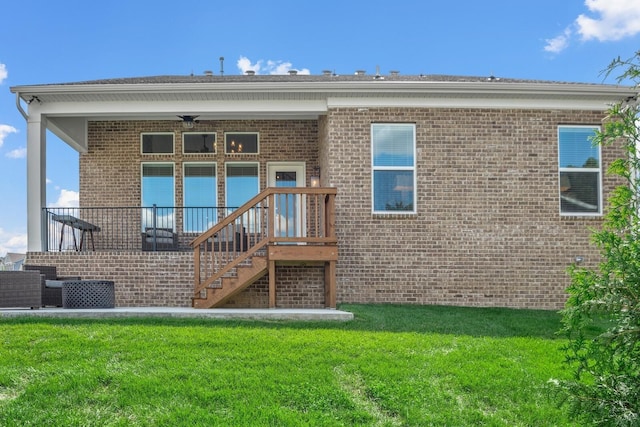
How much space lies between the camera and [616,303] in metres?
3.69

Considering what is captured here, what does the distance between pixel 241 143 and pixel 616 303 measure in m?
11.3

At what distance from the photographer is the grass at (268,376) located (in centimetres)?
570

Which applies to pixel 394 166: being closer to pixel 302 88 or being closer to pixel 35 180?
pixel 302 88

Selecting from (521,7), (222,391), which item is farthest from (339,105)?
(222,391)

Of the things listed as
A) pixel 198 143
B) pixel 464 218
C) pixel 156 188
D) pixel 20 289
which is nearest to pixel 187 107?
pixel 198 143

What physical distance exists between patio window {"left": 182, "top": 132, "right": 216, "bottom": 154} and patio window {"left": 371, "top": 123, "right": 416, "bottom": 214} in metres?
4.00

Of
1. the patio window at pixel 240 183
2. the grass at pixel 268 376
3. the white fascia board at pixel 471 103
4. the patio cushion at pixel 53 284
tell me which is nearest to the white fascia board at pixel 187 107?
the white fascia board at pixel 471 103

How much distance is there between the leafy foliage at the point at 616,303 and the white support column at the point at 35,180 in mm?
10421

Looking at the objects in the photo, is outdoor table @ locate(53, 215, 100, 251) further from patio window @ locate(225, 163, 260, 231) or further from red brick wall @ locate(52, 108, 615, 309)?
patio window @ locate(225, 163, 260, 231)

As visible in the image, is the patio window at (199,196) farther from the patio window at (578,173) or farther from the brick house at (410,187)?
the patio window at (578,173)

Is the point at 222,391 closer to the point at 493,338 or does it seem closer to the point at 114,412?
the point at 114,412

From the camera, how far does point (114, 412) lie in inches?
224

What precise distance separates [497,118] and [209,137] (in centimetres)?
610

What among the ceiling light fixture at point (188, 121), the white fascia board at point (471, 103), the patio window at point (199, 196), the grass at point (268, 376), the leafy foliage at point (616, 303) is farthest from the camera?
the patio window at point (199, 196)
